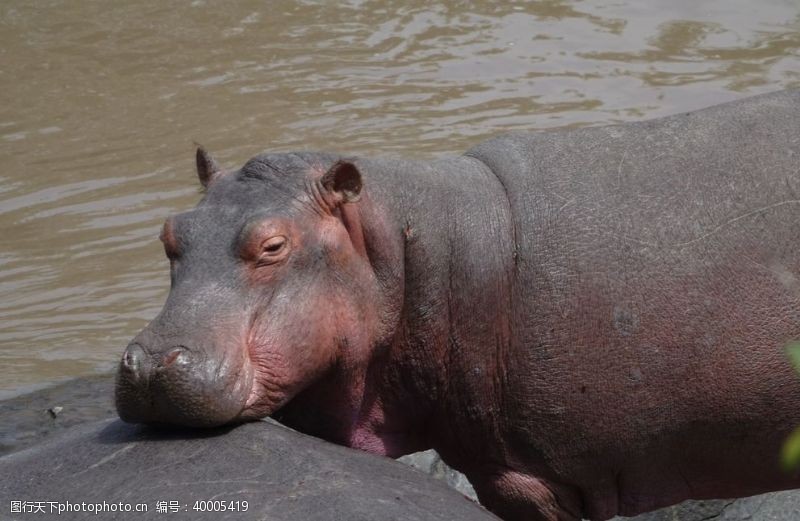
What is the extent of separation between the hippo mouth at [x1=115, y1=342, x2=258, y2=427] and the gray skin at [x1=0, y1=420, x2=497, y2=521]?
0.24 ft

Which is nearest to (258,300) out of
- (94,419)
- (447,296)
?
(447,296)

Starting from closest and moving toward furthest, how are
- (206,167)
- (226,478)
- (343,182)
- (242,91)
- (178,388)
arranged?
1. (226,478)
2. (178,388)
3. (343,182)
4. (206,167)
5. (242,91)

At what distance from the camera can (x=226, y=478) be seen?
423 cm

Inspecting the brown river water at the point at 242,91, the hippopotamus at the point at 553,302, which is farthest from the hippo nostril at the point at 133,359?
the brown river water at the point at 242,91

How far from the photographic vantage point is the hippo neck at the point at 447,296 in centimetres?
544

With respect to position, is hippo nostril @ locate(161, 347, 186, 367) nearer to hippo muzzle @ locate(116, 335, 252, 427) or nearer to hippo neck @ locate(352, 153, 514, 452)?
hippo muzzle @ locate(116, 335, 252, 427)

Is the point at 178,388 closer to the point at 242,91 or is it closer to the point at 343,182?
the point at 343,182

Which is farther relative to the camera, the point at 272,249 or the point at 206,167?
the point at 206,167

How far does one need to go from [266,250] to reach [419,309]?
76 cm

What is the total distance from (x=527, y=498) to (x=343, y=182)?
1.48 metres

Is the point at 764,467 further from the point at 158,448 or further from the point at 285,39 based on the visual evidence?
the point at 285,39

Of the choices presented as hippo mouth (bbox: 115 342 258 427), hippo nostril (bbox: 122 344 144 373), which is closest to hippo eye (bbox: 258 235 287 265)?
hippo mouth (bbox: 115 342 258 427)

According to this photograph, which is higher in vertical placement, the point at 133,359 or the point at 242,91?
the point at 133,359

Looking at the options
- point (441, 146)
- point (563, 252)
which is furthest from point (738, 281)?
point (441, 146)
